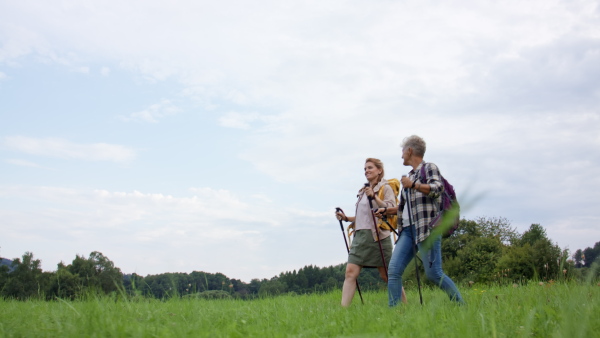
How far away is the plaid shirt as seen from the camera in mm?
5664

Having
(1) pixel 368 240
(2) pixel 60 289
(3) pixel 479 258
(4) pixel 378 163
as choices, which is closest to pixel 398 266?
(1) pixel 368 240

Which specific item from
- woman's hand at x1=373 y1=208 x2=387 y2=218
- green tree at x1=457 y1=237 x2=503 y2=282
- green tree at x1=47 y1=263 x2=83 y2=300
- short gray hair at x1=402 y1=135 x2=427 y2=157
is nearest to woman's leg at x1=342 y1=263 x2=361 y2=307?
woman's hand at x1=373 y1=208 x2=387 y2=218

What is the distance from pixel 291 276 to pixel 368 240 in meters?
10.4

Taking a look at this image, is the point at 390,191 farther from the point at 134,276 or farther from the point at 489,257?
the point at 489,257

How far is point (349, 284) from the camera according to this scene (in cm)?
662

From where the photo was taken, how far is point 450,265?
25672 millimetres

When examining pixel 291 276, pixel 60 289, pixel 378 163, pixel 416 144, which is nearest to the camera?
pixel 60 289

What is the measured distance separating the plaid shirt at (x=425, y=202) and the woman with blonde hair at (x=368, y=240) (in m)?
0.77

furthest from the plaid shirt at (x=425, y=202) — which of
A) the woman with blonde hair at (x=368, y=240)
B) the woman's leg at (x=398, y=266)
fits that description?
the woman with blonde hair at (x=368, y=240)

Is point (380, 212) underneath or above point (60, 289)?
above

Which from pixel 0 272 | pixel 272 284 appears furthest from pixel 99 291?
pixel 0 272

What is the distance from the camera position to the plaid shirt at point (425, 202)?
5664 mm

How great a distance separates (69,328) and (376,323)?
2.06 m

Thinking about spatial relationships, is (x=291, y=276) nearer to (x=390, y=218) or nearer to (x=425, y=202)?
(x=390, y=218)
